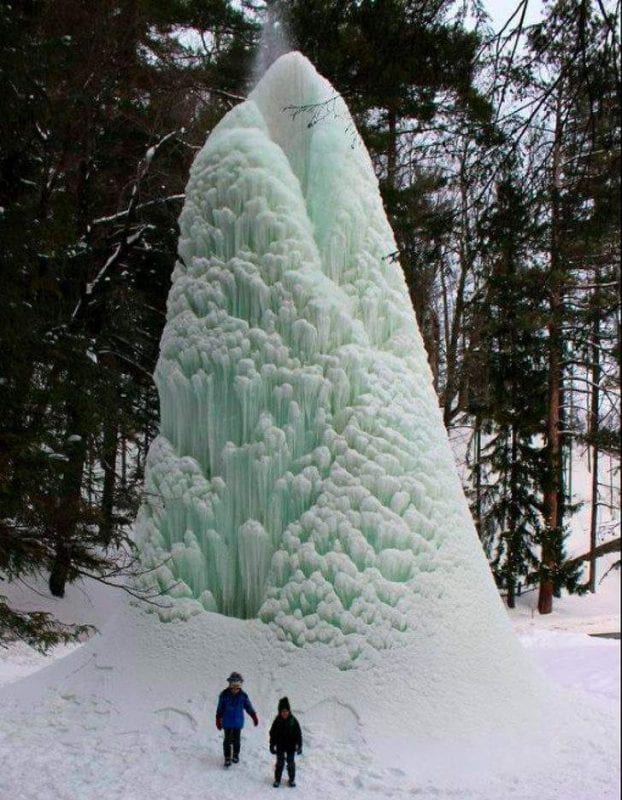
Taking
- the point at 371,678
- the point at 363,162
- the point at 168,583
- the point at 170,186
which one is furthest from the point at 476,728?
the point at 170,186

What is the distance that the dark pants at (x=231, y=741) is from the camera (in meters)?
6.18

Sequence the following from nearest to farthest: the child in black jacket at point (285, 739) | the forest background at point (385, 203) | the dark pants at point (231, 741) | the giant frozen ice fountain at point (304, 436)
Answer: the forest background at point (385, 203) → the child in black jacket at point (285, 739) → the dark pants at point (231, 741) → the giant frozen ice fountain at point (304, 436)

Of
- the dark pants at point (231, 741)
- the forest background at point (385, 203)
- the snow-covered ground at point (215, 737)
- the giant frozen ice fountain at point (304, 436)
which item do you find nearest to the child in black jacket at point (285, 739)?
the snow-covered ground at point (215, 737)

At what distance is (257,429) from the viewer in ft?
24.7

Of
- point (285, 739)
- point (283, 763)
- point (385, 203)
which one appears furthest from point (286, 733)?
point (385, 203)

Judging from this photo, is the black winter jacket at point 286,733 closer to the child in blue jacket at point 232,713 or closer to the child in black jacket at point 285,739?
the child in black jacket at point 285,739

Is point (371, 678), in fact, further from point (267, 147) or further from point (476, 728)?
point (267, 147)

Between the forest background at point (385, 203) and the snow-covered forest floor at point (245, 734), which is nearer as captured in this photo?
the forest background at point (385, 203)

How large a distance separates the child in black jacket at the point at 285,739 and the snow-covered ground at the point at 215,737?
0.62 ft

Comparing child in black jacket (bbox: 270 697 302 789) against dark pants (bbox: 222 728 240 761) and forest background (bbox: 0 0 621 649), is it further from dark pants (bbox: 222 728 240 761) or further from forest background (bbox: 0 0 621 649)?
forest background (bbox: 0 0 621 649)

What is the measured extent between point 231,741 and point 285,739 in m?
0.55

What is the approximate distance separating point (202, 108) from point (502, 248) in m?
11.0

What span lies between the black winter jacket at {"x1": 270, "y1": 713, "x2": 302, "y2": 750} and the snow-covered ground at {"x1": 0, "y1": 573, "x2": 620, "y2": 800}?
361 millimetres

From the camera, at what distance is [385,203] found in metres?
14.4
